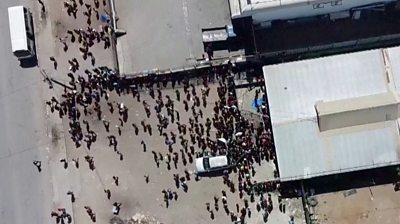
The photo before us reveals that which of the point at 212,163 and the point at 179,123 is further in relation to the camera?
the point at 179,123

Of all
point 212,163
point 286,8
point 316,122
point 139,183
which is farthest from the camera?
point 139,183

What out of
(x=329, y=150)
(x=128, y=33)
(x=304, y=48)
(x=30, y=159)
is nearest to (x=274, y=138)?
(x=329, y=150)

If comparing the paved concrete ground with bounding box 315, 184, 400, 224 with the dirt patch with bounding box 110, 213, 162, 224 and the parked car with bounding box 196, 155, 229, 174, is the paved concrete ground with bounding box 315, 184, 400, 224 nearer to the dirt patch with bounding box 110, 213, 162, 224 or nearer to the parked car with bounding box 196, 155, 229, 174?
the parked car with bounding box 196, 155, 229, 174

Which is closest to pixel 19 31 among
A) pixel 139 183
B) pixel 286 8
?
pixel 139 183

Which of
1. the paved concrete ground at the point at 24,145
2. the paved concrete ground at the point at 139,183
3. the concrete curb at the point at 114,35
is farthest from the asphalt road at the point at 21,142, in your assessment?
the concrete curb at the point at 114,35

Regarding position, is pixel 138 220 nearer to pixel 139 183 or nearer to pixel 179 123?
pixel 139 183

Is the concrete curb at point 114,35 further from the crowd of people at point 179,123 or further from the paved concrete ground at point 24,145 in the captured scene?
the paved concrete ground at point 24,145
